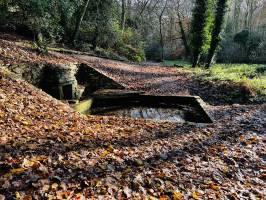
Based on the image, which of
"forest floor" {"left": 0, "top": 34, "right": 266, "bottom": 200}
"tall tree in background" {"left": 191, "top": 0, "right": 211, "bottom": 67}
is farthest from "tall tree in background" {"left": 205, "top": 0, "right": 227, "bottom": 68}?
"forest floor" {"left": 0, "top": 34, "right": 266, "bottom": 200}

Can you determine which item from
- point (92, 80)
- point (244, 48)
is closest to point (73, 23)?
point (92, 80)

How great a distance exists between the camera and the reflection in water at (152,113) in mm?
8602

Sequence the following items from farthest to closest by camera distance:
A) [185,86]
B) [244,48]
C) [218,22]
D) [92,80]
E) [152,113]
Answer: [244,48] < [218,22] < [185,86] < [92,80] < [152,113]

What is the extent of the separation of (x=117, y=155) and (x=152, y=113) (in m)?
4.53

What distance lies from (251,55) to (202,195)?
30.6m

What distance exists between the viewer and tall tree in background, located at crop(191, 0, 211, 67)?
844 inches

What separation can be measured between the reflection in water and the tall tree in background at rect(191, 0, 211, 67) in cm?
1358

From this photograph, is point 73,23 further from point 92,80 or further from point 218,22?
point 218,22

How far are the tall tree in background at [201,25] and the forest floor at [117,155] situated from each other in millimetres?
14913

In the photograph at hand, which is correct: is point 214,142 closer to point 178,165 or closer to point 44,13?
point 178,165

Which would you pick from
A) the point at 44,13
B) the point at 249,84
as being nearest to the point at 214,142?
the point at 249,84

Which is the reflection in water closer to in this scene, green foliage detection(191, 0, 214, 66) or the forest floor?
the forest floor

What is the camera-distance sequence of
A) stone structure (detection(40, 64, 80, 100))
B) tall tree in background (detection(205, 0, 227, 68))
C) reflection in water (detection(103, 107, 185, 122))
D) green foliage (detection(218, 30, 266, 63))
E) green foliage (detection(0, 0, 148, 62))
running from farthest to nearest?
1. green foliage (detection(218, 30, 266, 63))
2. tall tree in background (detection(205, 0, 227, 68))
3. green foliage (detection(0, 0, 148, 62))
4. stone structure (detection(40, 64, 80, 100))
5. reflection in water (detection(103, 107, 185, 122))

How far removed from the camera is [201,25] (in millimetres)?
21469
